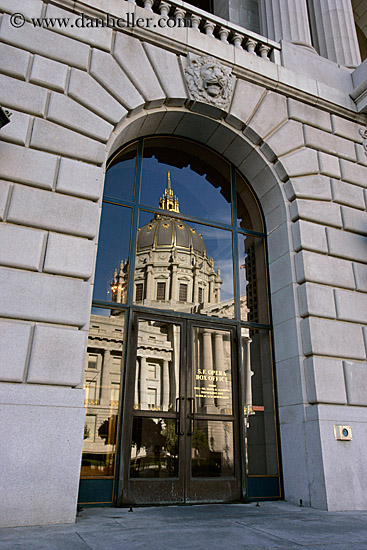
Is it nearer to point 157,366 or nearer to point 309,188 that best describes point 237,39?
point 309,188

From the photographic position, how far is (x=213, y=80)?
955 centimetres

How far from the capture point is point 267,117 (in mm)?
10094

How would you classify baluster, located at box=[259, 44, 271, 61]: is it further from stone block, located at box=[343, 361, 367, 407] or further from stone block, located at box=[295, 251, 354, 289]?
stone block, located at box=[343, 361, 367, 407]

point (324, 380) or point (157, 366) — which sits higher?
point (157, 366)

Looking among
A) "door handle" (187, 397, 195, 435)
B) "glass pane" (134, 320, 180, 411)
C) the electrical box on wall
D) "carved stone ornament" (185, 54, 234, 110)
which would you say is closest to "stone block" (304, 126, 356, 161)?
"carved stone ornament" (185, 54, 234, 110)

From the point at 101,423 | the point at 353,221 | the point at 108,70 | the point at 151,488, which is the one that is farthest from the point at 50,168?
the point at 353,221

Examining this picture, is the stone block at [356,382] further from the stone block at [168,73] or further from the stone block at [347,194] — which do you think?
the stone block at [168,73]

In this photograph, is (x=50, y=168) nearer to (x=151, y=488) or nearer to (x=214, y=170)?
(x=214, y=170)

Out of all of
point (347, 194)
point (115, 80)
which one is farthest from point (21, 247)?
point (347, 194)

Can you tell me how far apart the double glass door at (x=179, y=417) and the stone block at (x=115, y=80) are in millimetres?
4280

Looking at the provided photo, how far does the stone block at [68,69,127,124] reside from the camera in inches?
320

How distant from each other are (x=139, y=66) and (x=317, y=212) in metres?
4.92

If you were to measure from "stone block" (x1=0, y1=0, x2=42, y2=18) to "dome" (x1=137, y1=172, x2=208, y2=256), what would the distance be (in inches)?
161

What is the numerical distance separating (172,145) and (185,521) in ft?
25.7
